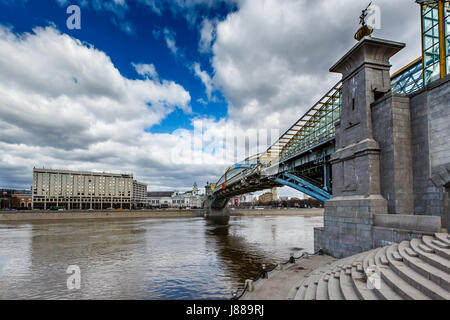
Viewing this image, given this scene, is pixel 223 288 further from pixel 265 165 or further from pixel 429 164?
pixel 265 165

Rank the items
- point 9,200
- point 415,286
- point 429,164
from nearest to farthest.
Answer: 1. point 415,286
2. point 429,164
3. point 9,200

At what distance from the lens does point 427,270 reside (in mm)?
6633

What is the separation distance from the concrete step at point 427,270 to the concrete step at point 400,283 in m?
0.31

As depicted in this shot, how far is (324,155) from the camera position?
2294cm

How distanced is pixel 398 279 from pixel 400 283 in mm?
357

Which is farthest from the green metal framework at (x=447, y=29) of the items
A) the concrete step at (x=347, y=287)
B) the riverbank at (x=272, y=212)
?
the riverbank at (x=272, y=212)

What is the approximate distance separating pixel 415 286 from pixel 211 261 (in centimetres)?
1453

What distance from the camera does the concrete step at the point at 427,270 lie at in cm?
594

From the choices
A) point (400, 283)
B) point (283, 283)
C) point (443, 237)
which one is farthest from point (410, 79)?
point (400, 283)

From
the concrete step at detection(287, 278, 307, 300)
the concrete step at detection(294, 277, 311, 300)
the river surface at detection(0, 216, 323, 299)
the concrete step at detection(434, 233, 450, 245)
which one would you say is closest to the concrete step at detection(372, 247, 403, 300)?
the concrete step at detection(294, 277, 311, 300)

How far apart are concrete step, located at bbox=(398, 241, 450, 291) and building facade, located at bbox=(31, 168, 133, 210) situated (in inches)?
5606

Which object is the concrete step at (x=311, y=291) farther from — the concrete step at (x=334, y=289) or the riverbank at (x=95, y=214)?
the riverbank at (x=95, y=214)

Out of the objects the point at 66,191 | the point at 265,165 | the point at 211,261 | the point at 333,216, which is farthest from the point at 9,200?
the point at 333,216
